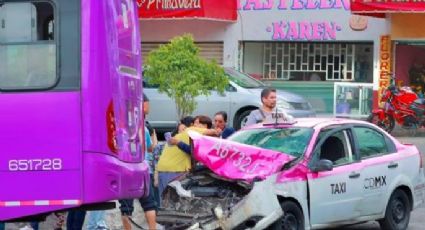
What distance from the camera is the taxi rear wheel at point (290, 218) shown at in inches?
394

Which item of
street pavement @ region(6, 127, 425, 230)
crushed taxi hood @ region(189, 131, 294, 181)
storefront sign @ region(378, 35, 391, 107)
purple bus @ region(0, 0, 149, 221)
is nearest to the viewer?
purple bus @ region(0, 0, 149, 221)

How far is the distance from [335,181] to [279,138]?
2.90 ft

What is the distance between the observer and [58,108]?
27.6ft

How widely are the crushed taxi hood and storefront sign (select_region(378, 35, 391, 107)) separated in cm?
1579

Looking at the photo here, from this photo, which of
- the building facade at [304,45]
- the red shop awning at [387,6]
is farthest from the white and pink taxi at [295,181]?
the building facade at [304,45]

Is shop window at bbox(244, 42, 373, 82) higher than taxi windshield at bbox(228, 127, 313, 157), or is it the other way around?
shop window at bbox(244, 42, 373, 82)

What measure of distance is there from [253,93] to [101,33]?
12723 millimetres

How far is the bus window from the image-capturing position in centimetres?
849

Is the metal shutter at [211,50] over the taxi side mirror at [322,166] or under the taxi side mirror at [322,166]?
over

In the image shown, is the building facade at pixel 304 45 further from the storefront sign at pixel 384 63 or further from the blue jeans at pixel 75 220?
the blue jeans at pixel 75 220

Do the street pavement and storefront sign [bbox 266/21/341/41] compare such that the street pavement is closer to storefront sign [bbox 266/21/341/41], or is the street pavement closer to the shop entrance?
the shop entrance

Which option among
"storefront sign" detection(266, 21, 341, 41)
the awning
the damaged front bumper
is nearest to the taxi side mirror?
the damaged front bumper

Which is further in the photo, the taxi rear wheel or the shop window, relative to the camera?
the shop window

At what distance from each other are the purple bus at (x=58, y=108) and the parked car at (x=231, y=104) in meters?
12.4
